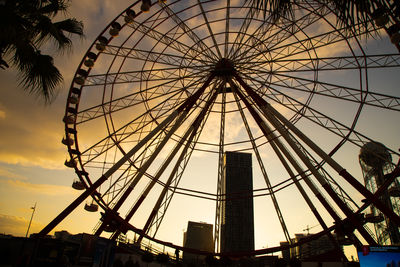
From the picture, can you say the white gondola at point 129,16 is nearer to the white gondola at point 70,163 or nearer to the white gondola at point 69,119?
the white gondola at point 69,119

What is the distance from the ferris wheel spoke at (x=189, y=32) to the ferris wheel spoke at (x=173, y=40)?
0.33 metres

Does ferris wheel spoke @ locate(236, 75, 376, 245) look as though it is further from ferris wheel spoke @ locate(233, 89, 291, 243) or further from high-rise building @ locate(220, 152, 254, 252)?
high-rise building @ locate(220, 152, 254, 252)

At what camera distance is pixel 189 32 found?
20.9 m

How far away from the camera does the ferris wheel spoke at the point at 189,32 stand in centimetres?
2016

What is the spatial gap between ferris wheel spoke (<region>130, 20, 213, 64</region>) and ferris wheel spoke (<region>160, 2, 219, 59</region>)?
329mm

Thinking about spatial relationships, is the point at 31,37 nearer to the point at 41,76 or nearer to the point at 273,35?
the point at 41,76

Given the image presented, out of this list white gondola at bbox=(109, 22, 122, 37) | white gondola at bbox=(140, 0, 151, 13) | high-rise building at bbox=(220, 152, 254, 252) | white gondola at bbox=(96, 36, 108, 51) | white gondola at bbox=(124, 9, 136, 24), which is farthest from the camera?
high-rise building at bbox=(220, 152, 254, 252)

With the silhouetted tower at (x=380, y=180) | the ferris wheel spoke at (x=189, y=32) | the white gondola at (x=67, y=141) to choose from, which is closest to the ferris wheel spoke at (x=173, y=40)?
the ferris wheel spoke at (x=189, y=32)

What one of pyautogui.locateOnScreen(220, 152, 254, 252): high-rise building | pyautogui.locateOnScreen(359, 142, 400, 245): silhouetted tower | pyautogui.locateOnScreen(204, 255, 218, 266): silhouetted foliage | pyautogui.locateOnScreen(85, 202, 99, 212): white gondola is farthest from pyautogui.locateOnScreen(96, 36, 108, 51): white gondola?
pyautogui.locateOnScreen(220, 152, 254, 252): high-rise building

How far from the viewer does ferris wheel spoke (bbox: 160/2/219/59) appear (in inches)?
794

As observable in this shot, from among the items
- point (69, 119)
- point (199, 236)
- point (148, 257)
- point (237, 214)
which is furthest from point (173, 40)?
point (199, 236)

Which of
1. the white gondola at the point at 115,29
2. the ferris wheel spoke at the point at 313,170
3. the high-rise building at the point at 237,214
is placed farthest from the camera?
the high-rise building at the point at 237,214

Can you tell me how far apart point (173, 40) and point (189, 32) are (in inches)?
52.6

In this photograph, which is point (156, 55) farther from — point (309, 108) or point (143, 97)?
point (309, 108)
